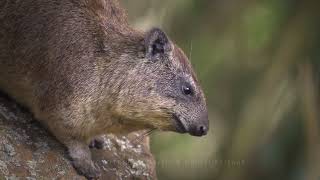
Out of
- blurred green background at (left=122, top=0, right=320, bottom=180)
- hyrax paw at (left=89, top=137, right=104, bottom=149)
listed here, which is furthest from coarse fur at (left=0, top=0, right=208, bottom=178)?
blurred green background at (left=122, top=0, right=320, bottom=180)

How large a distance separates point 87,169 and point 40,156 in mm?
479

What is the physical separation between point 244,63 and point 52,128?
4.09 meters

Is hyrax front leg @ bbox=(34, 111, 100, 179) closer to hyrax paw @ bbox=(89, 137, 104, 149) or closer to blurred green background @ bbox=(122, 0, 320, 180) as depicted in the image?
hyrax paw @ bbox=(89, 137, 104, 149)

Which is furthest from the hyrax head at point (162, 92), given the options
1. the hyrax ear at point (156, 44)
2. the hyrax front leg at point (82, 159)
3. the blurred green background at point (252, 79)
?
the blurred green background at point (252, 79)

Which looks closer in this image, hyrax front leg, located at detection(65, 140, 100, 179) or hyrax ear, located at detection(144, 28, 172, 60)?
hyrax front leg, located at detection(65, 140, 100, 179)

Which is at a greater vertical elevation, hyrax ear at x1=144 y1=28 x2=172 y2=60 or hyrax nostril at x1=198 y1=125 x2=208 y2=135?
hyrax ear at x1=144 y1=28 x2=172 y2=60

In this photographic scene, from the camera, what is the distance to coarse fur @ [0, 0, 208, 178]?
7605 mm

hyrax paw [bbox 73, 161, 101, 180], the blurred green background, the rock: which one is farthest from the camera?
the blurred green background

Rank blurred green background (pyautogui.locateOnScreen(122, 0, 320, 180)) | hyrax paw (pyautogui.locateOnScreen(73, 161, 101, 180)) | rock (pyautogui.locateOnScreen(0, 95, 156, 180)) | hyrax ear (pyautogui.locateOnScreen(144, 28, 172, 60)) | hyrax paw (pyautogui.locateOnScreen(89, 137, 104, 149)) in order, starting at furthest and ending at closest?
1. blurred green background (pyautogui.locateOnScreen(122, 0, 320, 180))
2. hyrax paw (pyautogui.locateOnScreen(89, 137, 104, 149))
3. hyrax ear (pyautogui.locateOnScreen(144, 28, 172, 60))
4. hyrax paw (pyautogui.locateOnScreen(73, 161, 101, 180))
5. rock (pyautogui.locateOnScreen(0, 95, 156, 180))

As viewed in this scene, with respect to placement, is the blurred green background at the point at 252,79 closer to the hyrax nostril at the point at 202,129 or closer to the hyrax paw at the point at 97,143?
the hyrax paw at the point at 97,143

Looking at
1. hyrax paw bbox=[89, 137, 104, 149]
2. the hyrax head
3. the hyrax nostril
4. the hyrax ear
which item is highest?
the hyrax ear

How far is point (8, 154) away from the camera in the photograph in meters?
7.12

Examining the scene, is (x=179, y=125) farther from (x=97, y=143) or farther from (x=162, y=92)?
(x=97, y=143)

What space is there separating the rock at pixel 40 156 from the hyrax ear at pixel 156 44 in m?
1.10
